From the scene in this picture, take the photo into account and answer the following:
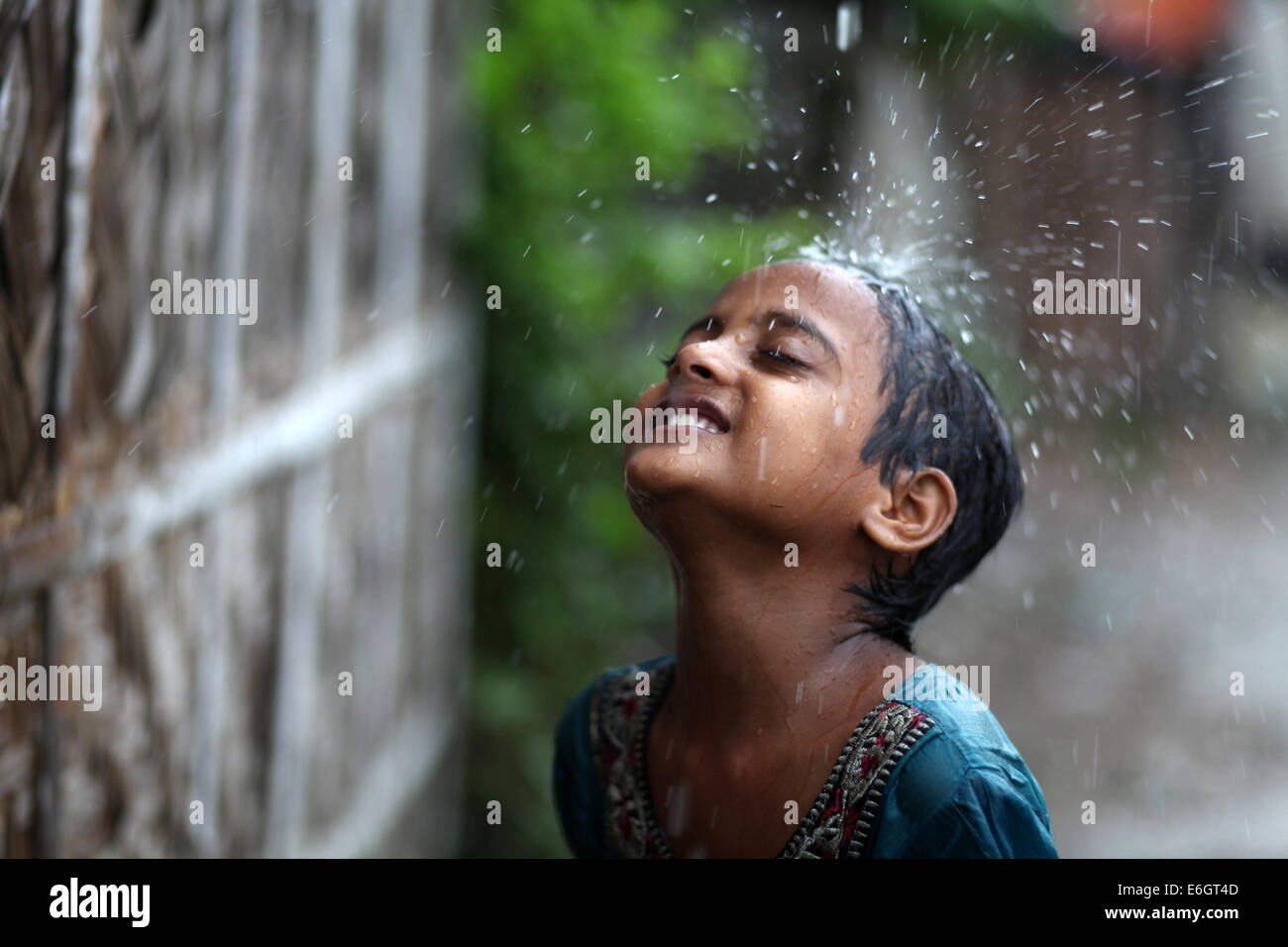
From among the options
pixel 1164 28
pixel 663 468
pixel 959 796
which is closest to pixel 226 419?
pixel 663 468

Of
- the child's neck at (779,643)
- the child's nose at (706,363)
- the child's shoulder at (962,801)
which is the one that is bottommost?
the child's shoulder at (962,801)

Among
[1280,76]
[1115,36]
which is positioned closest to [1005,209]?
[1115,36]

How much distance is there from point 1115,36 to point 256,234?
19.3 ft

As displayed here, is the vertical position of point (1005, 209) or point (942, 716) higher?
point (1005, 209)

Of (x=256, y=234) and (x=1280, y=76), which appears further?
(x=1280, y=76)

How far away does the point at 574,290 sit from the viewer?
14.0ft

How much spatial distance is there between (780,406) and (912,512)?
0.69ft

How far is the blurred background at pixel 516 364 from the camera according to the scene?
2025mm

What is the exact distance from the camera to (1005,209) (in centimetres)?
580

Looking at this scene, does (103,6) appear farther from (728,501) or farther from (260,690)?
(260,690)

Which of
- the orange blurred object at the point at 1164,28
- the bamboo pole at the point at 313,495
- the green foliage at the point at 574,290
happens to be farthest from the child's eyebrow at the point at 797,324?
the orange blurred object at the point at 1164,28

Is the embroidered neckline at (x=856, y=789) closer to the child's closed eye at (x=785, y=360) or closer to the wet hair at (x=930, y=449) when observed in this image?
the wet hair at (x=930, y=449)

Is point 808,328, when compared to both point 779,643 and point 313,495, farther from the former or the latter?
point 313,495

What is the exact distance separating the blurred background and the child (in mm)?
386
